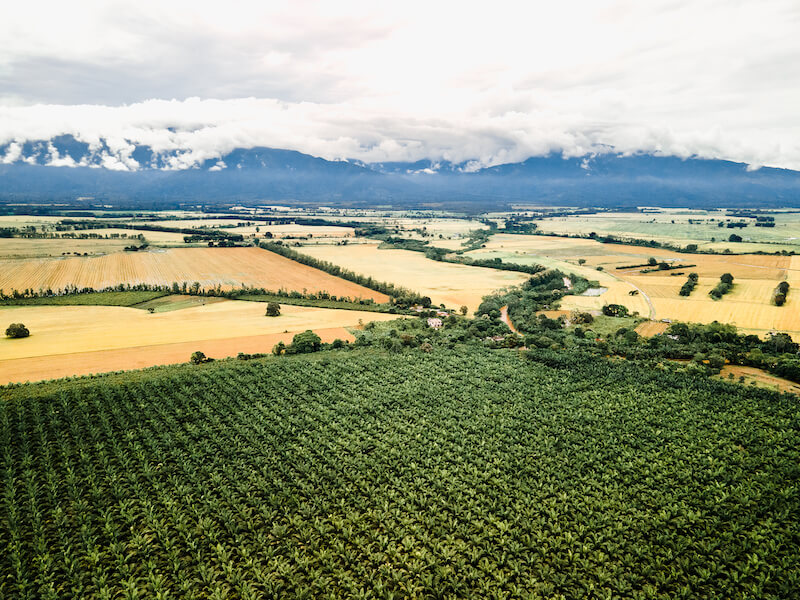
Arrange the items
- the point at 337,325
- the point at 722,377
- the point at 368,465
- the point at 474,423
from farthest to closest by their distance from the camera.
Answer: the point at 337,325
the point at 722,377
the point at 474,423
the point at 368,465

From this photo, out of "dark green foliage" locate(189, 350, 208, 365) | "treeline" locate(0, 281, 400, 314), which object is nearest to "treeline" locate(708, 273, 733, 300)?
"treeline" locate(0, 281, 400, 314)

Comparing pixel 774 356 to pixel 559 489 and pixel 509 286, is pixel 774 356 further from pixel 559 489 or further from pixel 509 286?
pixel 509 286

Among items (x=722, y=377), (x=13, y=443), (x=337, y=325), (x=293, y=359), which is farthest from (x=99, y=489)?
(x=722, y=377)

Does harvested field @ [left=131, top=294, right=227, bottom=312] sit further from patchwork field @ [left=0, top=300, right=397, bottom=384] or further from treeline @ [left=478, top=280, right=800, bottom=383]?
treeline @ [left=478, top=280, right=800, bottom=383]

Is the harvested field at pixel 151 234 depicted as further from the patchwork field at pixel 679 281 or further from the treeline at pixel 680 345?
the treeline at pixel 680 345

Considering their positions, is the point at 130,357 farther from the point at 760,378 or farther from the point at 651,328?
the point at 760,378

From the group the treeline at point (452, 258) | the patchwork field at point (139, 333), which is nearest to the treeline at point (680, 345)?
the patchwork field at point (139, 333)

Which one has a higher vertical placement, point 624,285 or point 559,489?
point 624,285
